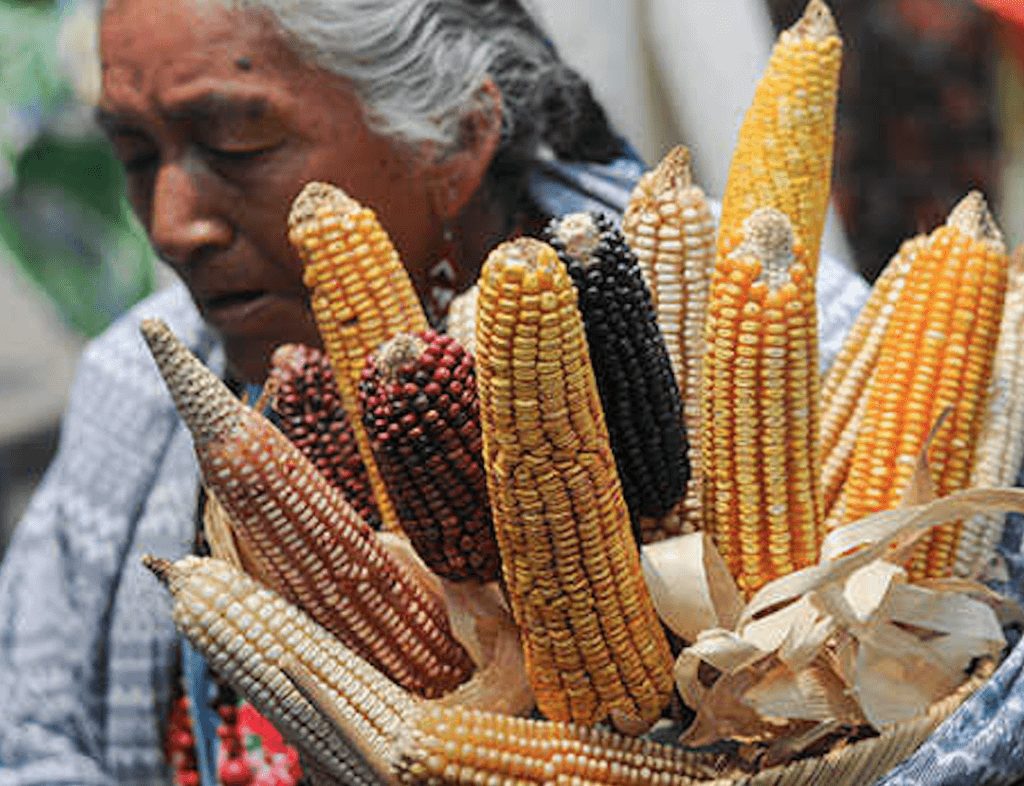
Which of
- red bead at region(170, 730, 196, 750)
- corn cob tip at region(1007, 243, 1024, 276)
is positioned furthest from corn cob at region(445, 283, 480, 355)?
red bead at region(170, 730, 196, 750)

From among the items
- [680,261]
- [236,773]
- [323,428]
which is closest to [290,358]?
[323,428]

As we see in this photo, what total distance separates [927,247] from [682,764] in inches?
13.1

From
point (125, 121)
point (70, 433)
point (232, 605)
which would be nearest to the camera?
point (232, 605)

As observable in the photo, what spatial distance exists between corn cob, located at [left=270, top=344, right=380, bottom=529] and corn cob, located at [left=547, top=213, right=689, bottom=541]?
180mm

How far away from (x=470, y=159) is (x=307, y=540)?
389 millimetres

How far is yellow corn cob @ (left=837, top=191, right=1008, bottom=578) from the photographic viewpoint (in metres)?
0.81

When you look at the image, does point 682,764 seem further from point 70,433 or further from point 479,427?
point 70,433

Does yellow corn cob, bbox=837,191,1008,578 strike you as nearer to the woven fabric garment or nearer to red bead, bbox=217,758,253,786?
the woven fabric garment

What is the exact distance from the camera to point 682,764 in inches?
30.4

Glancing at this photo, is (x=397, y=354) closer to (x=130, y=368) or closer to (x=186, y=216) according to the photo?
(x=186, y=216)

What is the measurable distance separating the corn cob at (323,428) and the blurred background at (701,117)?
21.5 inches

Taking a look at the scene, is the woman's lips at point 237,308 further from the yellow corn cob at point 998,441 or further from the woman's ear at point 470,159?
the yellow corn cob at point 998,441

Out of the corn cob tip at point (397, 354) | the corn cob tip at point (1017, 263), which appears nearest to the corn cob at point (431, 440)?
the corn cob tip at point (397, 354)

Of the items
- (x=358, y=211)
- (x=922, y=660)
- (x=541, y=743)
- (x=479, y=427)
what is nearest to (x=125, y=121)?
(x=358, y=211)
